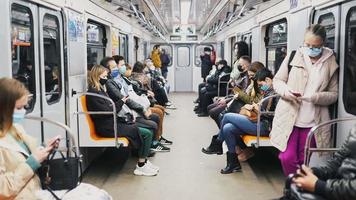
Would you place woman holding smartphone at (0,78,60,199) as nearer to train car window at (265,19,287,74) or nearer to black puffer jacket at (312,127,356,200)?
black puffer jacket at (312,127,356,200)

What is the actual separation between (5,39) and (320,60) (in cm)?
230

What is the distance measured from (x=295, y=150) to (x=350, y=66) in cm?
→ 78

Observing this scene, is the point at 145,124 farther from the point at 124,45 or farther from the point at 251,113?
the point at 124,45

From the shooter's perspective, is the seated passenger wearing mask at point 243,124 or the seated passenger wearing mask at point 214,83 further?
the seated passenger wearing mask at point 214,83

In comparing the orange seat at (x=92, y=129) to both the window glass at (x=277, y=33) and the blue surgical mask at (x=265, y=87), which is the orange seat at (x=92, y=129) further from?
the window glass at (x=277, y=33)

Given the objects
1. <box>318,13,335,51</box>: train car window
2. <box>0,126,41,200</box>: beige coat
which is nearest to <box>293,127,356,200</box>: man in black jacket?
<box>0,126,41,200</box>: beige coat

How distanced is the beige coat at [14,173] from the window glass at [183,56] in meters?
15.5

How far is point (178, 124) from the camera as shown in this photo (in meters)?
9.09

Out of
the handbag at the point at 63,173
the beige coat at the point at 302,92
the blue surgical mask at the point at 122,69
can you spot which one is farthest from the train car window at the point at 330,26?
the blue surgical mask at the point at 122,69

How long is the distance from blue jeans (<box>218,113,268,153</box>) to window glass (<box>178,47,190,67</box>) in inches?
497

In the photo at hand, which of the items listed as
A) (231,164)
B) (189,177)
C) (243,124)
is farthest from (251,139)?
(189,177)

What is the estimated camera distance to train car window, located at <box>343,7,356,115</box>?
11.5 feet

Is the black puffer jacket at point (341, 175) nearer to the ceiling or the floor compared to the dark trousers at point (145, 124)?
nearer to the ceiling

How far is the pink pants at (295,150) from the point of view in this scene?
11.9 ft
